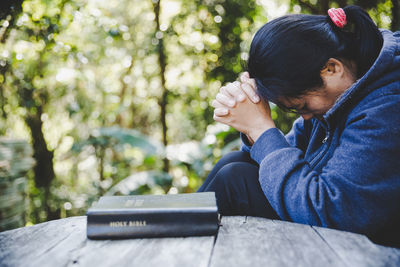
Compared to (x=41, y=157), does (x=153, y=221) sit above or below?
above

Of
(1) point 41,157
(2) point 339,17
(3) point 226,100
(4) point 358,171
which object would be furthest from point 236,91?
(1) point 41,157

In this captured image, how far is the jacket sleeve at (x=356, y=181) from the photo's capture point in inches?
30.8

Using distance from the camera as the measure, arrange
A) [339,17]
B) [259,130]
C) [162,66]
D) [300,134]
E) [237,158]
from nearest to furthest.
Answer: [339,17] → [259,130] → [237,158] → [300,134] → [162,66]

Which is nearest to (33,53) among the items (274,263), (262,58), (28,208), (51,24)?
(51,24)

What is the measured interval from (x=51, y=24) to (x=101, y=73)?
2559 millimetres

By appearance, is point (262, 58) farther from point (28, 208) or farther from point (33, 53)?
point (28, 208)

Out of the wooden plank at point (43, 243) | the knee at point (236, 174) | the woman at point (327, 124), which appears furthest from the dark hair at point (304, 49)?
the wooden plank at point (43, 243)

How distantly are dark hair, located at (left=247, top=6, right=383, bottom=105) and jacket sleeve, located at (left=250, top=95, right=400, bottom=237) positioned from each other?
0.59ft

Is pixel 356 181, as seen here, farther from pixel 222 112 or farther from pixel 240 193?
pixel 222 112

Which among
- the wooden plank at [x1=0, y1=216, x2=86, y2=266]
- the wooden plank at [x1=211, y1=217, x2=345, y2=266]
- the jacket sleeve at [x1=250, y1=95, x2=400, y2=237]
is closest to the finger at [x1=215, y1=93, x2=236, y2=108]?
the jacket sleeve at [x1=250, y1=95, x2=400, y2=237]

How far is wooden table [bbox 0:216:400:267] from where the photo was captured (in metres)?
0.64

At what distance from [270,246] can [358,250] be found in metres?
0.18

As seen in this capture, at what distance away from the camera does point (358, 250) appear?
26.3 inches

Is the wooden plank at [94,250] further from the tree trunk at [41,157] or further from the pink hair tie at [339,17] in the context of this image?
the tree trunk at [41,157]
